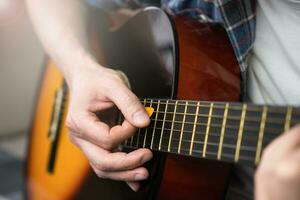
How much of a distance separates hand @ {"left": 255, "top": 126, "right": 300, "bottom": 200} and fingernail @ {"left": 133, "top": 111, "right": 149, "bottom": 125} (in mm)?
237

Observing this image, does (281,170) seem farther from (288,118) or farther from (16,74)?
(16,74)

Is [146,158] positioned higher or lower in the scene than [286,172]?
lower

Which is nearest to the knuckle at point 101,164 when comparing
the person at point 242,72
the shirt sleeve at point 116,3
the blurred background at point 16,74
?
the person at point 242,72

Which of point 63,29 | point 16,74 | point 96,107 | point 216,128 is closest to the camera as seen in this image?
point 216,128

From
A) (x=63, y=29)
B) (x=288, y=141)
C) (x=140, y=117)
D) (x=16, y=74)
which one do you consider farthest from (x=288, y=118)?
(x=16, y=74)

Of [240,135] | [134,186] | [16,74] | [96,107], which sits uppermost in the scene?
[240,135]

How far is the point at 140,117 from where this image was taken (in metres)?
0.63

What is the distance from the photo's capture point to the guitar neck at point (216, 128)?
453 mm

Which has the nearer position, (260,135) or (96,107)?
(260,135)

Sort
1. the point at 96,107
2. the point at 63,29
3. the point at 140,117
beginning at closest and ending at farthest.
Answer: the point at 140,117 → the point at 96,107 → the point at 63,29

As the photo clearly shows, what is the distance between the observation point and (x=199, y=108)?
0.56m

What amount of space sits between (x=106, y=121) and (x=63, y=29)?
10.2 inches

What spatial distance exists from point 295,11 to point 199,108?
0.82 ft

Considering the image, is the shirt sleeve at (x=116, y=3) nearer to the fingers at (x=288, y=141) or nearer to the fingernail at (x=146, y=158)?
the fingernail at (x=146, y=158)
